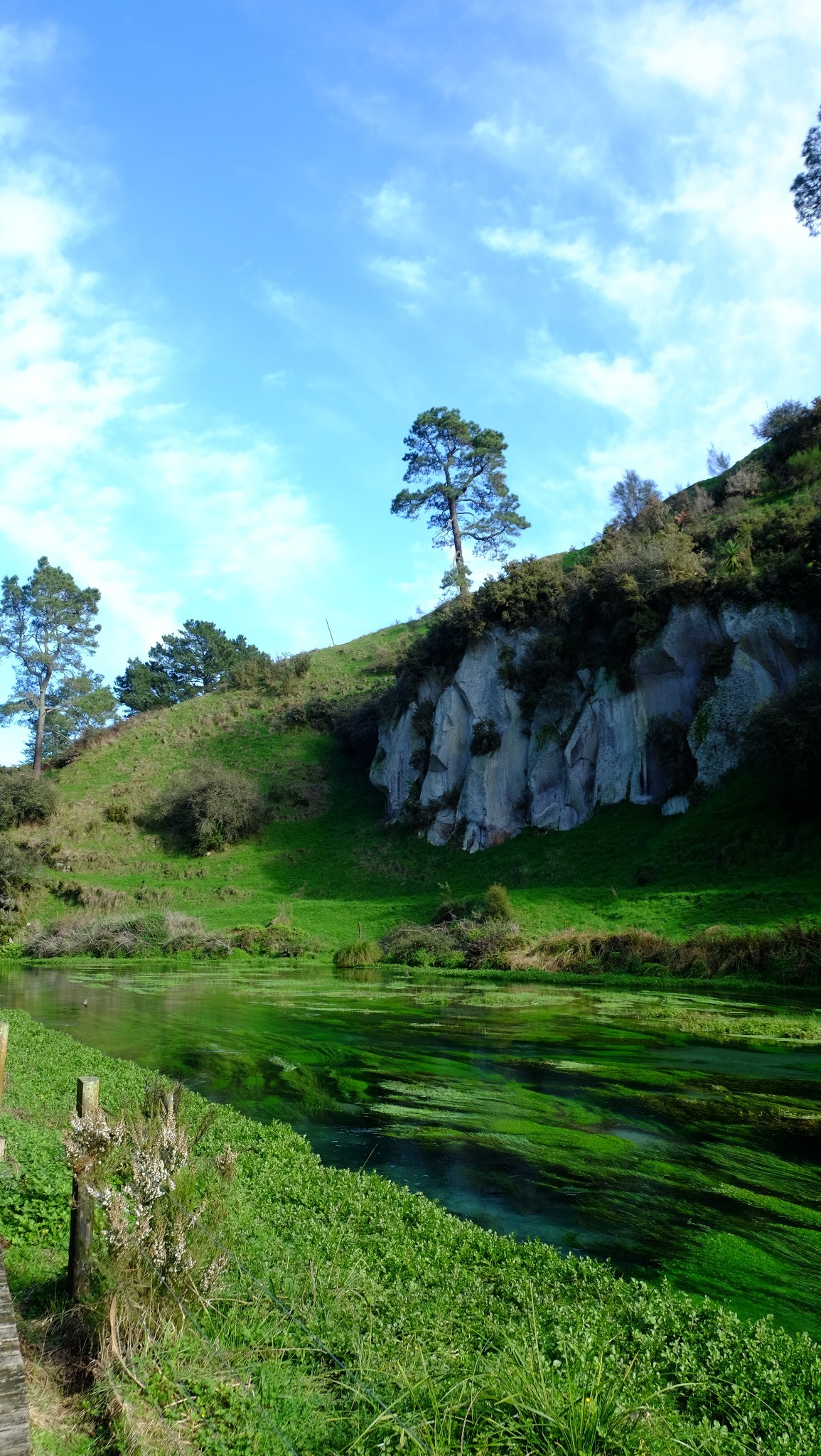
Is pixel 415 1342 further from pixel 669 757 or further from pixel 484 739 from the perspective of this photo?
pixel 484 739

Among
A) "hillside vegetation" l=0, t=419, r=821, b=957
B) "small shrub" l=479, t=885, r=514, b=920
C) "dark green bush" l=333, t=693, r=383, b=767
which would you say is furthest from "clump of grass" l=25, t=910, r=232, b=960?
"dark green bush" l=333, t=693, r=383, b=767

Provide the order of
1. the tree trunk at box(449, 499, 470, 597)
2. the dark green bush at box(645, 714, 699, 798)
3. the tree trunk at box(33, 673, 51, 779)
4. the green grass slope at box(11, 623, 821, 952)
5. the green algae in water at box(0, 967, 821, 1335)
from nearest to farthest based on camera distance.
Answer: the green algae in water at box(0, 967, 821, 1335) → the green grass slope at box(11, 623, 821, 952) → the dark green bush at box(645, 714, 699, 798) → the tree trunk at box(449, 499, 470, 597) → the tree trunk at box(33, 673, 51, 779)

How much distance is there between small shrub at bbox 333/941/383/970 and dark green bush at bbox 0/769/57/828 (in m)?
30.8

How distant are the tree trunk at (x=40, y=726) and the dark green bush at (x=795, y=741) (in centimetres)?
5117

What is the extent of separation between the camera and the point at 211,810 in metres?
52.7

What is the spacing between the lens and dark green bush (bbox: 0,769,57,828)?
5566 centimetres

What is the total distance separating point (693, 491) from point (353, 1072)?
4553 cm

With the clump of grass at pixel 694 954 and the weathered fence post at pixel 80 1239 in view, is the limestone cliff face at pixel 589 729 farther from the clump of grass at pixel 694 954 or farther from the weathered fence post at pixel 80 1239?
the weathered fence post at pixel 80 1239

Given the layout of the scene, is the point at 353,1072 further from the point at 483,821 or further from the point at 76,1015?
the point at 483,821

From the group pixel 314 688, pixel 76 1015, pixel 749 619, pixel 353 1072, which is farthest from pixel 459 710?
pixel 353 1072

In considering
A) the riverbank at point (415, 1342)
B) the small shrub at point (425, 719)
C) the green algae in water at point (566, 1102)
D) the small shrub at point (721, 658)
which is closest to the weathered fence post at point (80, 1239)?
the riverbank at point (415, 1342)

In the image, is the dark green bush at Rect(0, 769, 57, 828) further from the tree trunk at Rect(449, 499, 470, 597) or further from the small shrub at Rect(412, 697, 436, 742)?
the tree trunk at Rect(449, 499, 470, 597)

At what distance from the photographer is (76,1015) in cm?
2089


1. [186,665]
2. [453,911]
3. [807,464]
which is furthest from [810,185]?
[186,665]
